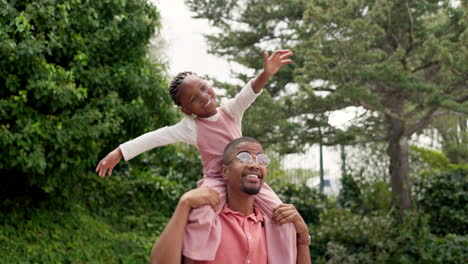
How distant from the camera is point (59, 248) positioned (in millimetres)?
7215

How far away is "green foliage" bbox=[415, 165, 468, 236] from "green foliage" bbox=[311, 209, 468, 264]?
1079 mm

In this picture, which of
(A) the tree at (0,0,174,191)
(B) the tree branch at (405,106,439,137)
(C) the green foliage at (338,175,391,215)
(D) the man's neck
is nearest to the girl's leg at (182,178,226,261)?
(D) the man's neck

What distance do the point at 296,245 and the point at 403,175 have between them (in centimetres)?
645

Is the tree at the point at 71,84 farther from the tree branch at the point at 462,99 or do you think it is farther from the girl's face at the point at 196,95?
the tree branch at the point at 462,99

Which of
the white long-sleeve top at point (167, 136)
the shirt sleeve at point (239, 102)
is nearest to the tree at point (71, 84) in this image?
the white long-sleeve top at point (167, 136)

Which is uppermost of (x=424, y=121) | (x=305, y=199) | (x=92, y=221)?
(x=424, y=121)

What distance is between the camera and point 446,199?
9.66 m

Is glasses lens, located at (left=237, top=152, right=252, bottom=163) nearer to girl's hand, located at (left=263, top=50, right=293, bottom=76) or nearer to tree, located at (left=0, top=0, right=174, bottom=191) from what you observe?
girl's hand, located at (left=263, top=50, right=293, bottom=76)

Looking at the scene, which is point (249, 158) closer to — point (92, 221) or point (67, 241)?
point (67, 241)

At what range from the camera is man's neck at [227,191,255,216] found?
289 cm

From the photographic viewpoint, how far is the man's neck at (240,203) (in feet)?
9.50

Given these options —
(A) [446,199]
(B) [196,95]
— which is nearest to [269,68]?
(B) [196,95]

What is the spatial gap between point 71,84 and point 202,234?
13.3ft

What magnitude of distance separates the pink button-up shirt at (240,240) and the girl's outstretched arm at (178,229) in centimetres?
12
